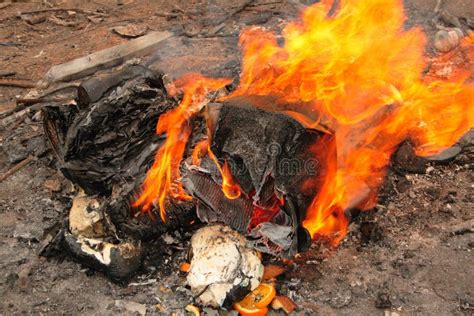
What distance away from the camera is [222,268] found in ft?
12.6

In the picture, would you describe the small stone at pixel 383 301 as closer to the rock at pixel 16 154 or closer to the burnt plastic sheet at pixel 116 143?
the burnt plastic sheet at pixel 116 143

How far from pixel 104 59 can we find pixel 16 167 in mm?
2239

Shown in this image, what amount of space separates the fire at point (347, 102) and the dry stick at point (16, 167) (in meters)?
1.73

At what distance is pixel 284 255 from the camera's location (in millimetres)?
3971

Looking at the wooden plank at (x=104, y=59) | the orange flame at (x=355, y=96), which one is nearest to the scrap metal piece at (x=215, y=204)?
the orange flame at (x=355, y=96)

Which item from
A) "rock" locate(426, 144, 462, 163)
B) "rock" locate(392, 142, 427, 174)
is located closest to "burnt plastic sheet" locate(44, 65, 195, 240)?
"rock" locate(392, 142, 427, 174)

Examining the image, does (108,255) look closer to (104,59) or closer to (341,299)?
(341,299)

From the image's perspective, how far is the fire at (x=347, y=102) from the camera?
4.31 metres

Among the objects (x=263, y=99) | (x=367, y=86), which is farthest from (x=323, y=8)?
(x=263, y=99)

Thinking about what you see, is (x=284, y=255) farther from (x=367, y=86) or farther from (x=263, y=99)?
(x=367, y=86)

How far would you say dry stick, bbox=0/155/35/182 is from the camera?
5066mm

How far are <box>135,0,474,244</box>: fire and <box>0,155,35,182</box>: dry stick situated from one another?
1.73m

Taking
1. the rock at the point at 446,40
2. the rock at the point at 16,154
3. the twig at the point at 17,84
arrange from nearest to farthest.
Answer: the rock at the point at 16,154 < the twig at the point at 17,84 < the rock at the point at 446,40

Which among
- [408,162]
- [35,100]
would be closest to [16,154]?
A: [35,100]
